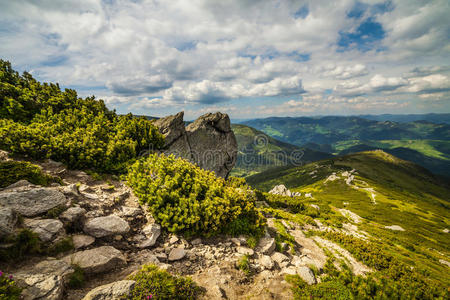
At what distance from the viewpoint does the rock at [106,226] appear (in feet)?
28.1

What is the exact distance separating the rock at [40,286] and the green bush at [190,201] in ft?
15.3

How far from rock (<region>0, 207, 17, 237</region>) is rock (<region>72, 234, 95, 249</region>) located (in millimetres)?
2111

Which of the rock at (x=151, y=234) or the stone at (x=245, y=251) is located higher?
the rock at (x=151, y=234)

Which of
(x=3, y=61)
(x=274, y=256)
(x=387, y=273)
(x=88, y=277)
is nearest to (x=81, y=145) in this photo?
(x=88, y=277)

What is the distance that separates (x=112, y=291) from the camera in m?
6.04

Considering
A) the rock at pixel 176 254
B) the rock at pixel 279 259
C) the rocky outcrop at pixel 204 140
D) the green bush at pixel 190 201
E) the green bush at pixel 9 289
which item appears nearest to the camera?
the green bush at pixel 9 289

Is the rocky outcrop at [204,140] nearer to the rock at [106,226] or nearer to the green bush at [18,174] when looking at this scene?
the green bush at [18,174]

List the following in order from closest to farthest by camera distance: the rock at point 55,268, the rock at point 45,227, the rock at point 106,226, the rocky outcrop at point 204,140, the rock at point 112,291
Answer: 1. the rock at point 112,291
2. the rock at point 55,268
3. the rock at point 45,227
4. the rock at point 106,226
5. the rocky outcrop at point 204,140

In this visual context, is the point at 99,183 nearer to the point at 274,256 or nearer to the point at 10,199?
the point at 10,199

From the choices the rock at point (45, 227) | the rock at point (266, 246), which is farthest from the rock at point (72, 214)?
the rock at point (266, 246)

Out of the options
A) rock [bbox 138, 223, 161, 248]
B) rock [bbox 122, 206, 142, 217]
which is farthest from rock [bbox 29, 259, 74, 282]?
rock [bbox 122, 206, 142, 217]

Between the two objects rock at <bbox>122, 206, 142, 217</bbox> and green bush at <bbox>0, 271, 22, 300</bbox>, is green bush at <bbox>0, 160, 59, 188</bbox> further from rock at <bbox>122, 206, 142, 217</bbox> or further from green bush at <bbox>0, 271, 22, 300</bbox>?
green bush at <bbox>0, 271, 22, 300</bbox>

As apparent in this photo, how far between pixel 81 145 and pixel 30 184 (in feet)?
18.4

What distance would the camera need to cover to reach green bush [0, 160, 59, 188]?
9.11 metres
